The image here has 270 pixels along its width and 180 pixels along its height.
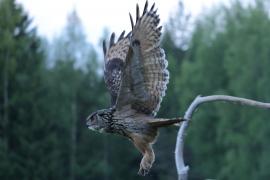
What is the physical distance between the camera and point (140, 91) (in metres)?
8.96

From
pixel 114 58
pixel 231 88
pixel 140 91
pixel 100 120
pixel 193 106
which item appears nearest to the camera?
pixel 193 106

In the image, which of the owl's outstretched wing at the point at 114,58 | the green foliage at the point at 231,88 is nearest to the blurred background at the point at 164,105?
the green foliage at the point at 231,88

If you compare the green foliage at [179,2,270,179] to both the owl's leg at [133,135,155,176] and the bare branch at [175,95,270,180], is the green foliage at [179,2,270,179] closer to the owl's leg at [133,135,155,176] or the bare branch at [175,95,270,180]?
the owl's leg at [133,135,155,176]

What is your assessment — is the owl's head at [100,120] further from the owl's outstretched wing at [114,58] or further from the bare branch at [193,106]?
the bare branch at [193,106]

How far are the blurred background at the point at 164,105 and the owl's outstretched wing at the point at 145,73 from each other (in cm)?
3112

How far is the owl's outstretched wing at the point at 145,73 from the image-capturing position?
28.9ft

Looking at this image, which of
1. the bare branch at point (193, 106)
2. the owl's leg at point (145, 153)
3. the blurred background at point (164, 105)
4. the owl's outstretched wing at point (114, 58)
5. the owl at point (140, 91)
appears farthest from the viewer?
the blurred background at point (164, 105)

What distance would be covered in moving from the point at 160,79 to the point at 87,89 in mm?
40416

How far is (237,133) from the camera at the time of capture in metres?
45.9

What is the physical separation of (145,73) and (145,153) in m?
0.75

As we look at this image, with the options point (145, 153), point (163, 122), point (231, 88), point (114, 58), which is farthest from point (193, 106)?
point (231, 88)

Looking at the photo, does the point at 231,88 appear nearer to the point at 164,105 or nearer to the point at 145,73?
the point at 164,105

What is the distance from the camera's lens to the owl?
8.73 m

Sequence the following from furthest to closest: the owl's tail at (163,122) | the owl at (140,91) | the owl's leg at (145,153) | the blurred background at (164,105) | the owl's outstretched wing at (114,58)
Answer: the blurred background at (164,105) < the owl's outstretched wing at (114,58) < the owl at (140,91) < the owl's leg at (145,153) < the owl's tail at (163,122)
